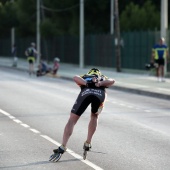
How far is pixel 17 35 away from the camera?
75.4m

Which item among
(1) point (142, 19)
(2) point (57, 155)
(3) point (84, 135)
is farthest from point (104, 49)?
(2) point (57, 155)

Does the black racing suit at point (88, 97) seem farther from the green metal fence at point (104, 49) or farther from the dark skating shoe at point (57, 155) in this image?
the green metal fence at point (104, 49)

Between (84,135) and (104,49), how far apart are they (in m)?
35.0

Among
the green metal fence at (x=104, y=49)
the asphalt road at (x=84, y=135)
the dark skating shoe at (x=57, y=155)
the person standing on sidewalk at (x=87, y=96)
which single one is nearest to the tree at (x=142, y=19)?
the green metal fence at (x=104, y=49)

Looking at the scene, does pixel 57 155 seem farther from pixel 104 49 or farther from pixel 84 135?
pixel 104 49

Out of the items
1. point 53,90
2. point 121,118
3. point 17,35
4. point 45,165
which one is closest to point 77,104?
point 45,165

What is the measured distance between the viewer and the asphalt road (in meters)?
10.5

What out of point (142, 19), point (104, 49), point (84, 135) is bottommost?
point (84, 135)

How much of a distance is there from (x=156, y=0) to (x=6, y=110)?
39.0 meters

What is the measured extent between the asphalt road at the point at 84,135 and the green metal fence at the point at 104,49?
18649mm

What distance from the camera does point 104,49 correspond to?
4850 centimetres

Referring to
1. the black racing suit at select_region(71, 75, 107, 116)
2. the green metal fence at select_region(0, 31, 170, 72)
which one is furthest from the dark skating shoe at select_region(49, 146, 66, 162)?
the green metal fence at select_region(0, 31, 170, 72)

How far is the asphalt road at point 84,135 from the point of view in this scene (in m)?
10.5

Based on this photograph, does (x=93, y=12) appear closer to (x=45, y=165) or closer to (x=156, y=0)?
(x=156, y=0)
